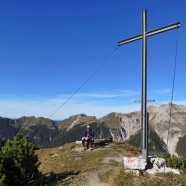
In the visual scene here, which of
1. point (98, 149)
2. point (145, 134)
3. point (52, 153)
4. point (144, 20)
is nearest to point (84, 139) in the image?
point (98, 149)

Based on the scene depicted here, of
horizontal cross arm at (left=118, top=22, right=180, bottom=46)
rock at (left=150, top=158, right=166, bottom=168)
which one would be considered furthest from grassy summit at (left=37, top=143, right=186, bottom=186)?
horizontal cross arm at (left=118, top=22, right=180, bottom=46)

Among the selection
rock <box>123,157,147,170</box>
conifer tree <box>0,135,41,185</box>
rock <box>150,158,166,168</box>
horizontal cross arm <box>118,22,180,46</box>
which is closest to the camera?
horizontal cross arm <box>118,22,180,46</box>

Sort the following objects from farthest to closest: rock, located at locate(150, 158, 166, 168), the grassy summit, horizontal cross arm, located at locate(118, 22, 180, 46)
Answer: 1. rock, located at locate(150, 158, 166, 168)
2. the grassy summit
3. horizontal cross arm, located at locate(118, 22, 180, 46)

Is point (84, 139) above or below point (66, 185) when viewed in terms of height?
above

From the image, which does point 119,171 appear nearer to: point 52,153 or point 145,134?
point 145,134

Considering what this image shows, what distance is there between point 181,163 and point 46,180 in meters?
23.2

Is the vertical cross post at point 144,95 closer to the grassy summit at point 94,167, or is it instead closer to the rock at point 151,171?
the rock at point 151,171

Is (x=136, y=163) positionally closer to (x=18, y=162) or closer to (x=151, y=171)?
(x=151, y=171)

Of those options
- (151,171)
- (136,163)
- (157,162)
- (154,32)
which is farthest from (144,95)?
(151,171)

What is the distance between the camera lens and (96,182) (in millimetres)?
22234

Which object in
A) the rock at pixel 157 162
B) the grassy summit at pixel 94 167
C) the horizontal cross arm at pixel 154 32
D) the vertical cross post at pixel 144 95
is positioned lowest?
the grassy summit at pixel 94 167

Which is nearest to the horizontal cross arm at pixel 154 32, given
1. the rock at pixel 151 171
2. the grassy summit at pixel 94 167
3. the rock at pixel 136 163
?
the rock at pixel 136 163

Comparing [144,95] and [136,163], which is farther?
[136,163]

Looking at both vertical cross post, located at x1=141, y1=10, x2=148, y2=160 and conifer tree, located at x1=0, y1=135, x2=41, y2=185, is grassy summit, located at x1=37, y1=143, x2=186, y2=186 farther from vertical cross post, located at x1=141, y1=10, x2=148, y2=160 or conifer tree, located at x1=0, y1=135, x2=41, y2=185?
conifer tree, located at x1=0, y1=135, x2=41, y2=185
